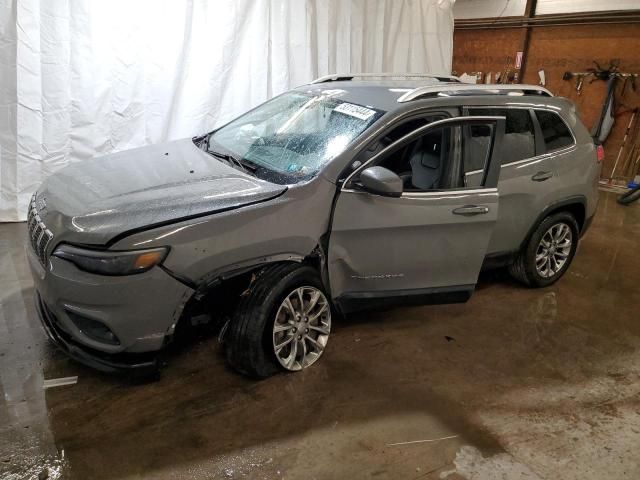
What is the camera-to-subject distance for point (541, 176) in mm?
3738

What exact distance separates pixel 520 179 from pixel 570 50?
5.42 metres

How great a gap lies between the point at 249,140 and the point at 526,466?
8.13ft

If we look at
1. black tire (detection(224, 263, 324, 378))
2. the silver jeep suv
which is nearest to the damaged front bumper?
the silver jeep suv

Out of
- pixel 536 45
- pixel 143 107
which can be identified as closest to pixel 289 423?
pixel 143 107

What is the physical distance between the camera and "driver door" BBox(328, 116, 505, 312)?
291 centimetres

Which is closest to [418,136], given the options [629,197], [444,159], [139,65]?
[444,159]

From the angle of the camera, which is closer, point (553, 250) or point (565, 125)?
point (565, 125)

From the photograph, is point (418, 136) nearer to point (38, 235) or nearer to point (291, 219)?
point (291, 219)

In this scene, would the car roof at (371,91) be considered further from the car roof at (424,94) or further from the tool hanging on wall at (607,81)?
the tool hanging on wall at (607,81)

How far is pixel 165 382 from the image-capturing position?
2789 mm

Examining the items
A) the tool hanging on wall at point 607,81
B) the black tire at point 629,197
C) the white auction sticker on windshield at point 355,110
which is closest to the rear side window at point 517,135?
the white auction sticker on windshield at point 355,110

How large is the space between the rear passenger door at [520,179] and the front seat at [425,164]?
1.88 ft

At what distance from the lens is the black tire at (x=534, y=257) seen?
396 cm

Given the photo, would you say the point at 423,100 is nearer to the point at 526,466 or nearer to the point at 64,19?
the point at 526,466
